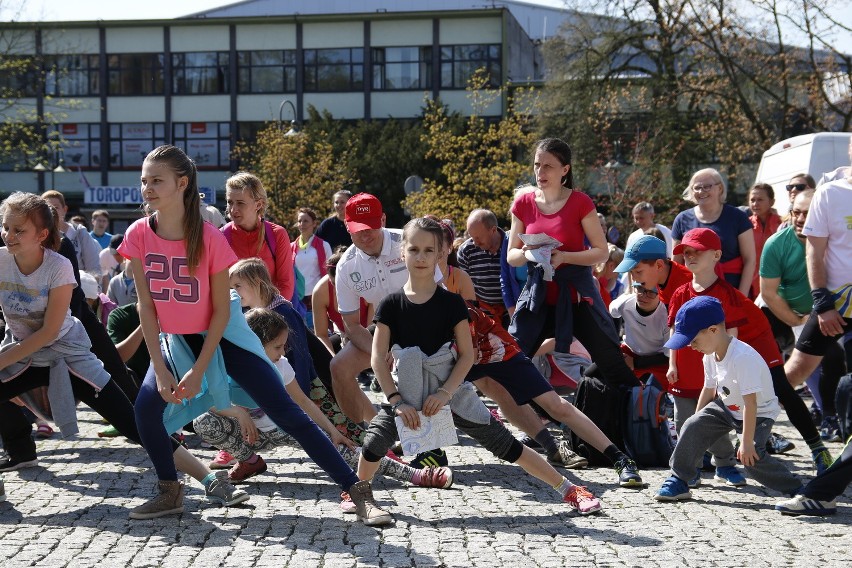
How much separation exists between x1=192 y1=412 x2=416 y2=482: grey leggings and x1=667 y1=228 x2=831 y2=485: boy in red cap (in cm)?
185

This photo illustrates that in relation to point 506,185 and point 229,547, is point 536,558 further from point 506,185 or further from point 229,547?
point 506,185

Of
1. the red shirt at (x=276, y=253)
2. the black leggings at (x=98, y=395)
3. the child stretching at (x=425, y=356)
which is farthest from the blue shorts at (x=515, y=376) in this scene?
the black leggings at (x=98, y=395)

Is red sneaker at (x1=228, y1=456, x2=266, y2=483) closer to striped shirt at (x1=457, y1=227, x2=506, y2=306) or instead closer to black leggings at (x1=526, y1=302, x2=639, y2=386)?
black leggings at (x1=526, y1=302, x2=639, y2=386)

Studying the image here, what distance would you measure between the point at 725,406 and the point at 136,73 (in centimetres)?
5843

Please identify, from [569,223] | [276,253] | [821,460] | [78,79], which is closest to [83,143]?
[78,79]

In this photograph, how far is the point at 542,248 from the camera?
25.6 feet

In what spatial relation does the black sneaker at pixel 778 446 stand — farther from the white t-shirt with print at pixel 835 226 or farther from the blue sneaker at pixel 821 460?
the white t-shirt with print at pixel 835 226

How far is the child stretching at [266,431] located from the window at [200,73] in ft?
181

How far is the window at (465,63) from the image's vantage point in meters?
57.7

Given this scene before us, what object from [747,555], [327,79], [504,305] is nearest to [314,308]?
[504,305]

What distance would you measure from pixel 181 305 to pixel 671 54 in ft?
120

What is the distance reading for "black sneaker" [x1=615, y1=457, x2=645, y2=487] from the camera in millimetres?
7055

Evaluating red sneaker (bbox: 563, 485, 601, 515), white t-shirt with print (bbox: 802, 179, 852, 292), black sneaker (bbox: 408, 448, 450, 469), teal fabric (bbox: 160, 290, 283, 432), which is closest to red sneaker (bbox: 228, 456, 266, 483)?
black sneaker (bbox: 408, 448, 450, 469)

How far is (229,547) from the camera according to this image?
548 centimetres
